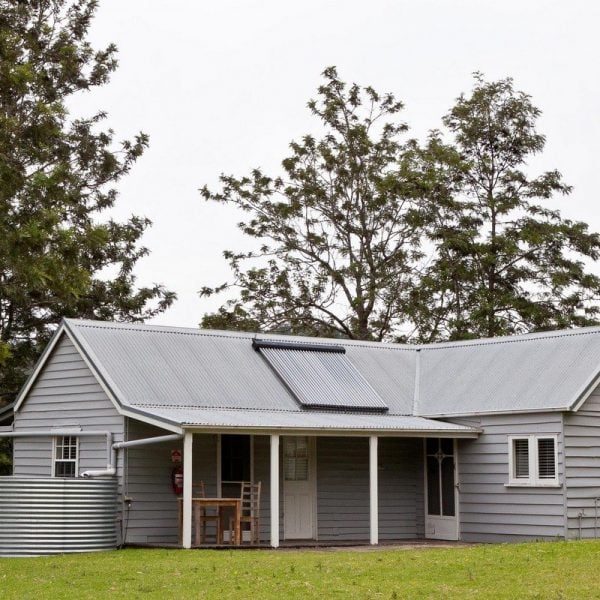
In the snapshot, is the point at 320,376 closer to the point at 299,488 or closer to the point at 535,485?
the point at 299,488

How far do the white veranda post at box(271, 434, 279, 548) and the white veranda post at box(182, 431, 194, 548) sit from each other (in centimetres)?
163

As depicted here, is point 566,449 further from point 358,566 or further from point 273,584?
point 273,584

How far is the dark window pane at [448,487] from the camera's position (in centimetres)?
2528

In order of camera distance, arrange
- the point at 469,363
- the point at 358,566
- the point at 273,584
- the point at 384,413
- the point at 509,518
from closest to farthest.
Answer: the point at 273,584
the point at 358,566
the point at 509,518
the point at 384,413
the point at 469,363

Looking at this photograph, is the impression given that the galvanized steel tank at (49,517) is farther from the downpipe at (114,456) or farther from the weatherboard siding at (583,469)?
the weatherboard siding at (583,469)

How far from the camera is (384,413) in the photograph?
25.5 meters

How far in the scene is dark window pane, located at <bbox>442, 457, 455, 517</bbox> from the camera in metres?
25.3

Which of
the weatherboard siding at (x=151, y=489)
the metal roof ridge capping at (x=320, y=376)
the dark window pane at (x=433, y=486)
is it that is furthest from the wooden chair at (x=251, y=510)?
the dark window pane at (x=433, y=486)

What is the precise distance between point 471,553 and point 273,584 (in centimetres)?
480

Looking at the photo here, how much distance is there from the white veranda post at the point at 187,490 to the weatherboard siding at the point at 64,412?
Answer: 6.00ft

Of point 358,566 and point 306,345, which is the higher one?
point 306,345

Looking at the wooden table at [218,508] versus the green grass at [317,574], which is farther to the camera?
the wooden table at [218,508]

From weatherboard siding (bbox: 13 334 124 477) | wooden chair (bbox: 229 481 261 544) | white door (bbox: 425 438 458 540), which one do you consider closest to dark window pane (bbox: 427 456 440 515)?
white door (bbox: 425 438 458 540)

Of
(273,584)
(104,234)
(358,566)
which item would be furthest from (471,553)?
(104,234)
